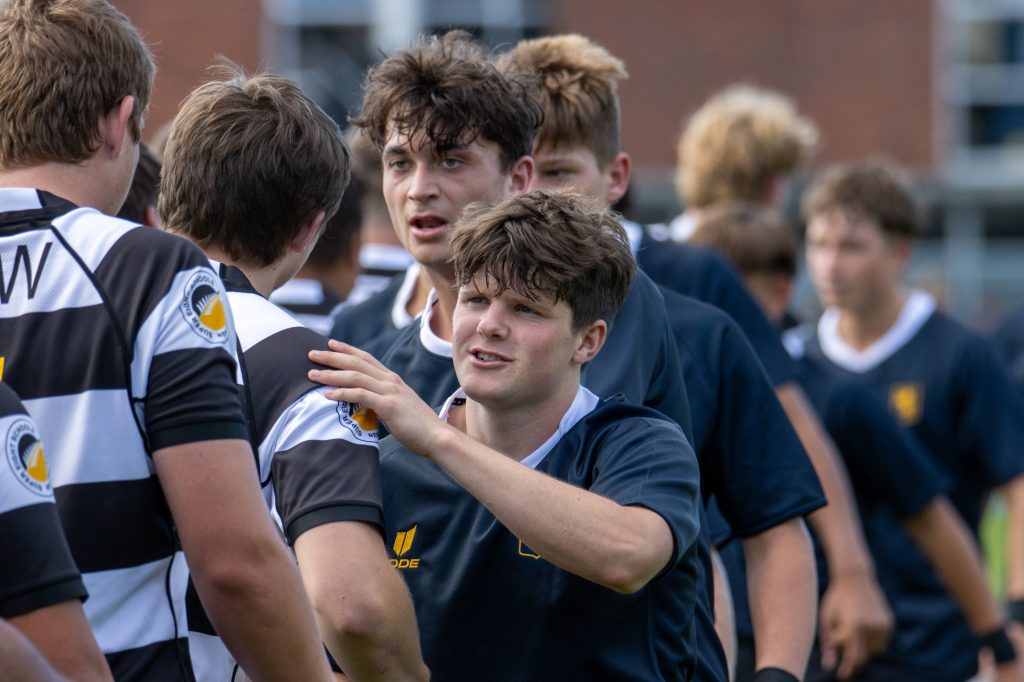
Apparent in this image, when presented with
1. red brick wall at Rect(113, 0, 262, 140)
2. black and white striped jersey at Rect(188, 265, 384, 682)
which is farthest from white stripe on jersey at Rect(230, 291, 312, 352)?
red brick wall at Rect(113, 0, 262, 140)

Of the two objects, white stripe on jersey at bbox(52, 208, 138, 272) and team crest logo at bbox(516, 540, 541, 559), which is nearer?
white stripe on jersey at bbox(52, 208, 138, 272)

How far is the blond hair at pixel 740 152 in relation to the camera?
5.76 meters

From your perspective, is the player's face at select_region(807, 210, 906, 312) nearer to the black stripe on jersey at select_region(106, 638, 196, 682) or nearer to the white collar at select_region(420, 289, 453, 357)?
the white collar at select_region(420, 289, 453, 357)

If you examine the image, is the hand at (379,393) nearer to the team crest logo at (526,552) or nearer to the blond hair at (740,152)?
the team crest logo at (526,552)

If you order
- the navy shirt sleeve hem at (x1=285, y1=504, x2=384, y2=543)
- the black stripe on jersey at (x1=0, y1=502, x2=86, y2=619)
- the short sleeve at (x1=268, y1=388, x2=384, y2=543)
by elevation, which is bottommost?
the navy shirt sleeve hem at (x1=285, y1=504, x2=384, y2=543)

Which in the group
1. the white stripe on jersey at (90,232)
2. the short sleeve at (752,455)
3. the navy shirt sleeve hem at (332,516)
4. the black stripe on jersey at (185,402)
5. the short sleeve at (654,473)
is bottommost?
the short sleeve at (752,455)

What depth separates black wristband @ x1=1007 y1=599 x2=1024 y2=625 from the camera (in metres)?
5.71

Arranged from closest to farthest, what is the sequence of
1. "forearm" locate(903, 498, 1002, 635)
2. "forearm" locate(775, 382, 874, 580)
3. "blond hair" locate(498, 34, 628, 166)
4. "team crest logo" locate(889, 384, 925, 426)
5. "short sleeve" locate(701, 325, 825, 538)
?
"short sleeve" locate(701, 325, 825, 538) → "blond hair" locate(498, 34, 628, 166) → "forearm" locate(775, 382, 874, 580) → "forearm" locate(903, 498, 1002, 635) → "team crest logo" locate(889, 384, 925, 426)

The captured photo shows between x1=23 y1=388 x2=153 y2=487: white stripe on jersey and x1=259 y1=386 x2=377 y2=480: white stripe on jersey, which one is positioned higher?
x1=23 y1=388 x2=153 y2=487: white stripe on jersey

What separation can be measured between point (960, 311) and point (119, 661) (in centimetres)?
2188

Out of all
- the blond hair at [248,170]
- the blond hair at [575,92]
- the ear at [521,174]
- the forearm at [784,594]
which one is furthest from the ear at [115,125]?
the forearm at [784,594]

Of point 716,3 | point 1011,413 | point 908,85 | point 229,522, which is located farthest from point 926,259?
point 229,522

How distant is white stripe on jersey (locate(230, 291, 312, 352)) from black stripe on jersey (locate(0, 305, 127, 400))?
14.9 inches

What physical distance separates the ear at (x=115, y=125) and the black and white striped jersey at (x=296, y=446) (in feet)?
1.27
